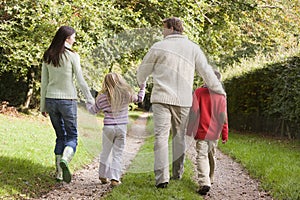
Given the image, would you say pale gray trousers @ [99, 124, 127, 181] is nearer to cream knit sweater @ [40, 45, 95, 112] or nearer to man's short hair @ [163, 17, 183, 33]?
cream knit sweater @ [40, 45, 95, 112]

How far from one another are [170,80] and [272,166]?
3.20 metres

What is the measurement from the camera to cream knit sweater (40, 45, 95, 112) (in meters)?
5.82

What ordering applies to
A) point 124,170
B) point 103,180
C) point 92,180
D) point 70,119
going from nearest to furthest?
point 70,119, point 103,180, point 92,180, point 124,170

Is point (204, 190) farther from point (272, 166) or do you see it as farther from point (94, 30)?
point (94, 30)

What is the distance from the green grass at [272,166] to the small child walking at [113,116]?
2.17 meters

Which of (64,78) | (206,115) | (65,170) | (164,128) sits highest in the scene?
(64,78)

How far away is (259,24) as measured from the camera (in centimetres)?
Result: 2064

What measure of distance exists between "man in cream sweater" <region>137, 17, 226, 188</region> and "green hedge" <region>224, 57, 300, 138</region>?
7.26m

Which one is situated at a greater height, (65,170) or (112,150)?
(112,150)

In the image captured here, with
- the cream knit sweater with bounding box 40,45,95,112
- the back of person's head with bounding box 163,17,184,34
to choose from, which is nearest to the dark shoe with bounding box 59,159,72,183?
the cream knit sweater with bounding box 40,45,95,112

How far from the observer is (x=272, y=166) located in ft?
25.5

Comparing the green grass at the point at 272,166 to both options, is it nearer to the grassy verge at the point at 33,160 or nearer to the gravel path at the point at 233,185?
the gravel path at the point at 233,185

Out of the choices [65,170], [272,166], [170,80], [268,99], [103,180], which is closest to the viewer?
[170,80]

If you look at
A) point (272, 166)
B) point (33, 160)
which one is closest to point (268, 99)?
point (272, 166)
